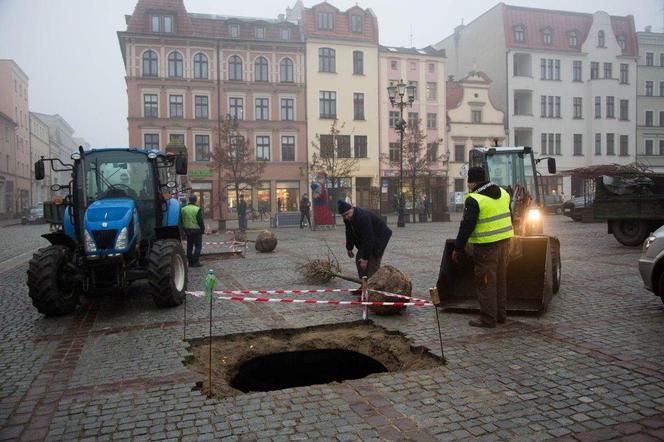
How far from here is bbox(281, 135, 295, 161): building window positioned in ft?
145

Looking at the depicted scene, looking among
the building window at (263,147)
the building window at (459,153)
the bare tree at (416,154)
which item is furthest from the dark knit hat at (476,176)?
the building window at (459,153)

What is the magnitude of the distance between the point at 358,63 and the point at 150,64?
17.8m

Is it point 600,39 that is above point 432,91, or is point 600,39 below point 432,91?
above

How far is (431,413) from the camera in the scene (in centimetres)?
390

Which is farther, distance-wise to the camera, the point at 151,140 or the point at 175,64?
the point at 175,64

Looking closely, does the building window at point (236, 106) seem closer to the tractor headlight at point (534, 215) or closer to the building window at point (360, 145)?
the building window at point (360, 145)

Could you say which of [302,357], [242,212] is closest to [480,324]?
[302,357]

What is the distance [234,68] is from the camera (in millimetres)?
43094

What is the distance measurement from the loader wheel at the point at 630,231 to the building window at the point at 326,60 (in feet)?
111

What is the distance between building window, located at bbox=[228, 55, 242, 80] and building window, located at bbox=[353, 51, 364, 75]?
33.6 feet

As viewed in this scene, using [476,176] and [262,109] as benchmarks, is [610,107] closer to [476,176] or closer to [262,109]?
[262,109]

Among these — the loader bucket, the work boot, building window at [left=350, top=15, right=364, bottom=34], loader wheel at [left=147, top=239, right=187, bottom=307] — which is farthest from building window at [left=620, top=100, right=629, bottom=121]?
loader wheel at [left=147, top=239, right=187, bottom=307]

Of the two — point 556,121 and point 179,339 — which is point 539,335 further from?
point 556,121

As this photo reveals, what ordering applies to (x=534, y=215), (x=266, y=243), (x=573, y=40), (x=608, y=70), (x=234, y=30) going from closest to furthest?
(x=534, y=215) < (x=266, y=243) < (x=234, y=30) < (x=573, y=40) < (x=608, y=70)
